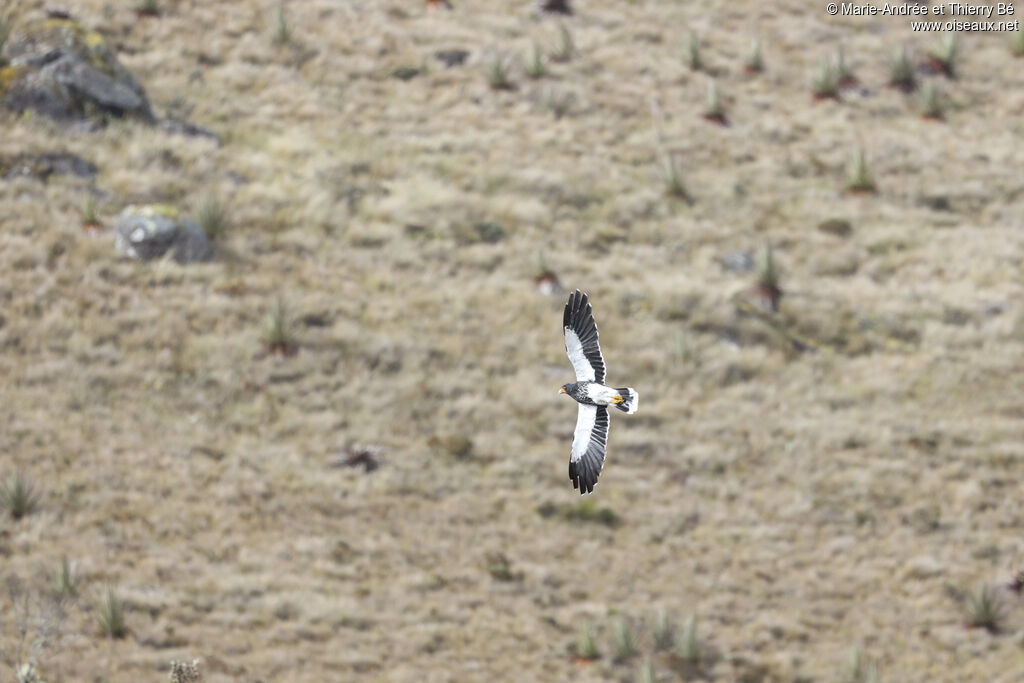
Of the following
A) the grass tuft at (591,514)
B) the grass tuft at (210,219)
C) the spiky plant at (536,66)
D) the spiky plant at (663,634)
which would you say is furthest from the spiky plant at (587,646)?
the spiky plant at (536,66)

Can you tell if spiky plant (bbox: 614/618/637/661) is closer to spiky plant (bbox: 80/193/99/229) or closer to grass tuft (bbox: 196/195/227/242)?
grass tuft (bbox: 196/195/227/242)

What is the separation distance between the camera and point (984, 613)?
13.6 meters

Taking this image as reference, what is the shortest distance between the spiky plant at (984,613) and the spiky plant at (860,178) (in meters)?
9.30

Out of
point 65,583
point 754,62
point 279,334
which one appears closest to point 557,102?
point 754,62

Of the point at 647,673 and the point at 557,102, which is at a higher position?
the point at 557,102

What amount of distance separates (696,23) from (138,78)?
38.8 ft

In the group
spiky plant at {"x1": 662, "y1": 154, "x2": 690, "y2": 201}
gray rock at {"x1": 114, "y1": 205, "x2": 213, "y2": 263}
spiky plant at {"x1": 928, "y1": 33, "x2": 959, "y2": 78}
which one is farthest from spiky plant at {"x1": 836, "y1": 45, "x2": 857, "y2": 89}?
gray rock at {"x1": 114, "y1": 205, "x2": 213, "y2": 263}

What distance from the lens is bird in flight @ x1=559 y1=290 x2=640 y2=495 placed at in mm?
7996

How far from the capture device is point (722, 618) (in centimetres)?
1359

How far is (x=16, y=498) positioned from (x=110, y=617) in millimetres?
2129

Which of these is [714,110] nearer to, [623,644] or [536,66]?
[536,66]

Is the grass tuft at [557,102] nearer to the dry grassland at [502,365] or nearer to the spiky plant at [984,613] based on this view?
the dry grassland at [502,365]

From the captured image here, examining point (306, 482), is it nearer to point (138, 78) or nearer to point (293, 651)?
point (293, 651)

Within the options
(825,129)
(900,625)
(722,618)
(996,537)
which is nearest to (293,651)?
(722,618)
